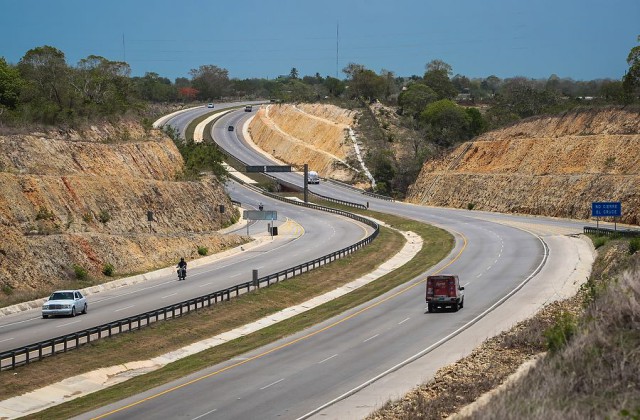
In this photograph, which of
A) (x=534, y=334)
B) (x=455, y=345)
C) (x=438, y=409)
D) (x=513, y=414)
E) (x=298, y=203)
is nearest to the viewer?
(x=513, y=414)

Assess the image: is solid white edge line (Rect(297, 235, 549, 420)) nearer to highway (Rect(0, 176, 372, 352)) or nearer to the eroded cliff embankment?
highway (Rect(0, 176, 372, 352))

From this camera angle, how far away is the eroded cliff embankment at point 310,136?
490ft

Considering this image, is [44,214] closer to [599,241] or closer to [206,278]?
[206,278]

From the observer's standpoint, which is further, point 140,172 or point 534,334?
point 140,172

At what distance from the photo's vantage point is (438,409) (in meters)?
23.9

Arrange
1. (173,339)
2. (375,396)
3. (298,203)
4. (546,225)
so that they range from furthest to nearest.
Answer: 1. (298,203)
2. (546,225)
3. (173,339)
4. (375,396)

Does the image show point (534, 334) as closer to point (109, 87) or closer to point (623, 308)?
point (623, 308)

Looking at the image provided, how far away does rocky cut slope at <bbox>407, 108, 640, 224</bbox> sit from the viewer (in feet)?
290

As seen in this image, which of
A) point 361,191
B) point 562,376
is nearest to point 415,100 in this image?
point 361,191

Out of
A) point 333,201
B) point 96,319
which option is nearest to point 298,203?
point 333,201

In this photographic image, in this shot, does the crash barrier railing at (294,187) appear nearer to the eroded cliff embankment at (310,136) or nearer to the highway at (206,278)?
the highway at (206,278)

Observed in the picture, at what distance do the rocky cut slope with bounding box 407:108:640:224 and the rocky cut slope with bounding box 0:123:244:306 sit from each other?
A: 3290 cm

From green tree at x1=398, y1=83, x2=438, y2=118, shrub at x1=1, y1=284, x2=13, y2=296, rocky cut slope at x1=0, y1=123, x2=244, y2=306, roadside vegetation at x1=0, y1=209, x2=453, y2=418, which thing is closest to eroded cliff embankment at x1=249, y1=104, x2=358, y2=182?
green tree at x1=398, y1=83, x2=438, y2=118

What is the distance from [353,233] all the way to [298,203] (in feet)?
95.3
